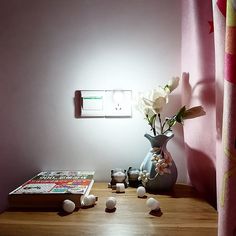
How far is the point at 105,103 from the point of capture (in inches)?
39.2

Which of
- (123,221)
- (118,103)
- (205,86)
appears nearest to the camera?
(123,221)

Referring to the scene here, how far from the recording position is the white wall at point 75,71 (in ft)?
3.28

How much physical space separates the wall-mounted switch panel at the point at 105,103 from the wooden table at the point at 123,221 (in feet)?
1.15

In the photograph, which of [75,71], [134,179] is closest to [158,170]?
[134,179]

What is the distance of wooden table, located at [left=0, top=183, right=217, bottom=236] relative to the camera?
582mm

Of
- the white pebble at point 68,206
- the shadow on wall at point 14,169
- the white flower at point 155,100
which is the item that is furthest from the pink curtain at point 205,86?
the shadow on wall at point 14,169

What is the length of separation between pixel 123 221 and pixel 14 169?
600 millimetres

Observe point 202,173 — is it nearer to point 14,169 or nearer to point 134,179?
point 134,179

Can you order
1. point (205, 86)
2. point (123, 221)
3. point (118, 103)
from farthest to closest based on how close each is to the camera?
point (118, 103)
point (205, 86)
point (123, 221)

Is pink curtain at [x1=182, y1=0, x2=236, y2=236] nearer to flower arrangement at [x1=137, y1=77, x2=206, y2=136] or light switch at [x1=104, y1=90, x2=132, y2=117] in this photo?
flower arrangement at [x1=137, y1=77, x2=206, y2=136]

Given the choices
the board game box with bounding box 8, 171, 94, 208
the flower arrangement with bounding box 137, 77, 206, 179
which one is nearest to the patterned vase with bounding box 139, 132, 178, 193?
the flower arrangement with bounding box 137, 77, 206, 179

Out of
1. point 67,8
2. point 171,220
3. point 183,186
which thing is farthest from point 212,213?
point 67,8

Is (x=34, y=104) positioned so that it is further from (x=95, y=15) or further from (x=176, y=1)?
(x=176, y=1)

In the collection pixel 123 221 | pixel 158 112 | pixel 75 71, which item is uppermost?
pixel 75 71
